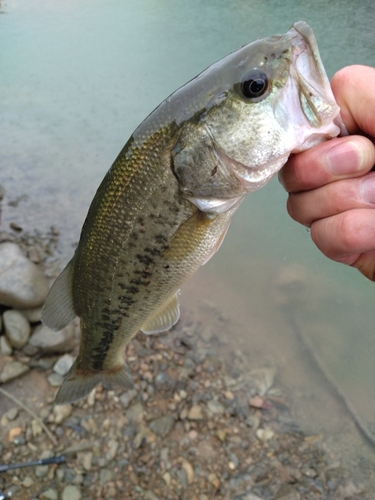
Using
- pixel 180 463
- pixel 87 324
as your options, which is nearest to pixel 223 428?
pixel 180 463

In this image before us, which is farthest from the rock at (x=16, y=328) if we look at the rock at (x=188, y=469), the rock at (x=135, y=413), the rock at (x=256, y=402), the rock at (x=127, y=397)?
the rock at (x=256, y=402)

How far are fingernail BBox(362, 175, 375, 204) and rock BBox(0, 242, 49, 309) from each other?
9.88 feet

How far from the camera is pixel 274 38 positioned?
1.42 metres

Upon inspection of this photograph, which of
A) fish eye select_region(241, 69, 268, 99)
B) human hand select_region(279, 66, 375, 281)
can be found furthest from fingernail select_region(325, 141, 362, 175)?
fish eye select_region(241, 69, 268, 99)

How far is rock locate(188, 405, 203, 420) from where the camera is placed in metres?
3.29

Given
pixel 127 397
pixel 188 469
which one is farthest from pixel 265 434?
pixel 127 397

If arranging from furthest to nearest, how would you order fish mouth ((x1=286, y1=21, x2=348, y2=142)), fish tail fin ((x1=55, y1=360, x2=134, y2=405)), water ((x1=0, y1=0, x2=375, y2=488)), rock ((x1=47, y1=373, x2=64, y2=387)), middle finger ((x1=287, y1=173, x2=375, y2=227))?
water ((x1=0, y1=0, x2=375, y2=488)), rock ((x1=47, y1=373, x2=64, y2=387)), fish tail fin ((x1=55, y1=360, x2=134, y2=405)), middle finger ((x1=287, y1=173, x2=375, y2=227)), fish mouth ((x1=286, y1=21, x2=348, y2=142))

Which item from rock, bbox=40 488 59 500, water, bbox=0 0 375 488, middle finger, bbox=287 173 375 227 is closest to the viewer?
middle finger, bbox=287 173 375 227

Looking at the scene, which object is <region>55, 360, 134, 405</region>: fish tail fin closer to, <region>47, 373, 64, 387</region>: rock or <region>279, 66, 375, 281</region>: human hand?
<region>47, 373, 64, 387</region>: rock

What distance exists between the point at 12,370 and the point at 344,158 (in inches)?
120

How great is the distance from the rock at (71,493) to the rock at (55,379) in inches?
31.1

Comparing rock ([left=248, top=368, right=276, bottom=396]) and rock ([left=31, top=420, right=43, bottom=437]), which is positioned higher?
rock ([left=31, top=420, right=43, bottom=437])

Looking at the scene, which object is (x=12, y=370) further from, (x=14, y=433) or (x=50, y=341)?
(x=14, y=433)

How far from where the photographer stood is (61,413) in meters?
3.14
